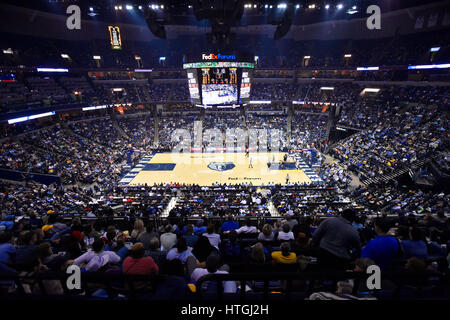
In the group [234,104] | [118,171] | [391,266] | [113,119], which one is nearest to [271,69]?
[234,104]

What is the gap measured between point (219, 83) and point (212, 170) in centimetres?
1163

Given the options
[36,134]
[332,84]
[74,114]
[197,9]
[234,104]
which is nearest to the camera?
[197,9]

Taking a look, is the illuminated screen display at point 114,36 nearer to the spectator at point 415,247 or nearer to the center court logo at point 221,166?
the center court logo at point 221,166

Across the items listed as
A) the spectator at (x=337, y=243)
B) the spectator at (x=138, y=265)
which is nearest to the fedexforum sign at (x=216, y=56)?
the spectator at (x=337, y=243)

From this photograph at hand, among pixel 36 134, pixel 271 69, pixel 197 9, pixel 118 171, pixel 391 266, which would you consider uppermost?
pixel 271 69

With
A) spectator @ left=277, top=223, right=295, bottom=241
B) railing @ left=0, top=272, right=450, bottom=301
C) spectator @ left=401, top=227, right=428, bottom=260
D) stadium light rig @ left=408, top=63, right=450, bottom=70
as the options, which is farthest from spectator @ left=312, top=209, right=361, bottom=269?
stadium light rig @ left=408, top=63, right=450, bottom=70

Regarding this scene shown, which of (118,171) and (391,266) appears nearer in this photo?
(391,266)

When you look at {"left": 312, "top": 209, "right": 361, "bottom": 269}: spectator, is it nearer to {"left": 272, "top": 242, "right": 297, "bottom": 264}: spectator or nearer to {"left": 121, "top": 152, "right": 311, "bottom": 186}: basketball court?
{"left": 272, "top": 242, "right": 297, "bottom": 264}: spectator

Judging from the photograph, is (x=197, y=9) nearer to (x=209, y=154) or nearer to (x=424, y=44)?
(x=209, y=154)

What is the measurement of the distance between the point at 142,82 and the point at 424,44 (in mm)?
50009

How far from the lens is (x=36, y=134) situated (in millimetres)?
30281
